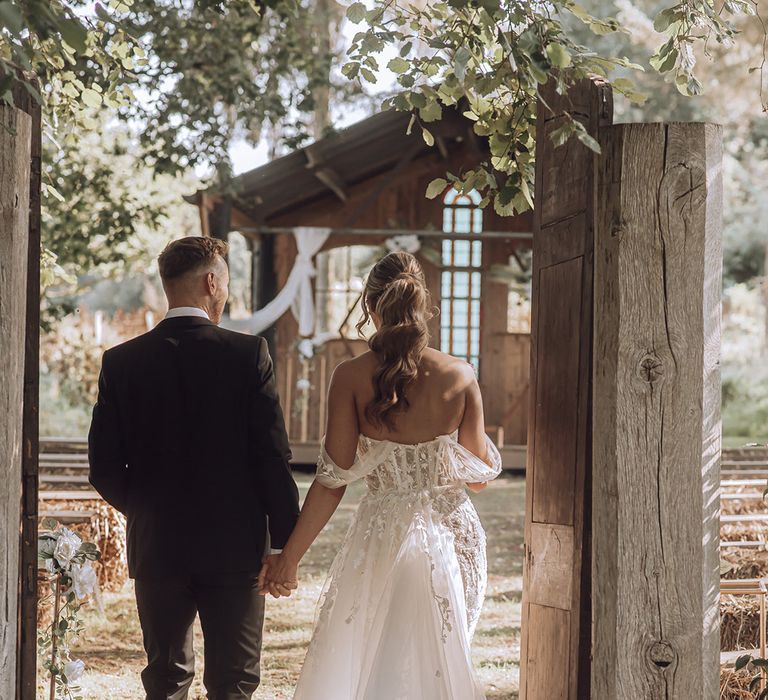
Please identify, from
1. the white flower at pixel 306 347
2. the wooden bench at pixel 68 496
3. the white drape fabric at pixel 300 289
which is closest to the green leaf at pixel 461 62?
the wooden bench at pixel 68 496

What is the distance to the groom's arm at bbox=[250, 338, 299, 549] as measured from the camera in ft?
11.4

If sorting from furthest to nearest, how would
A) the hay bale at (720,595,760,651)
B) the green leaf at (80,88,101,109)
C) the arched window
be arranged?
the arched window < the hay bale at (720,595,760,651) < the green leaf at (80,88,101,109)

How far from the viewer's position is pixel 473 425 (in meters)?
3.52

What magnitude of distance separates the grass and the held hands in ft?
6.86

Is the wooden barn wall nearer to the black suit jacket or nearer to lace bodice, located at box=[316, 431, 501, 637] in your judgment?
lace bodice, located at box=[316, 431, 501, 637]

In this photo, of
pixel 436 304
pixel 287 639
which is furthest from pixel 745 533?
pixel 436 304

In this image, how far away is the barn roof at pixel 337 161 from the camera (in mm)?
13328

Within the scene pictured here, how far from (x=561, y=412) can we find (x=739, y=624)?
2909mm

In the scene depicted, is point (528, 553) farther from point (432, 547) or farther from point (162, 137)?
point (162, 137)

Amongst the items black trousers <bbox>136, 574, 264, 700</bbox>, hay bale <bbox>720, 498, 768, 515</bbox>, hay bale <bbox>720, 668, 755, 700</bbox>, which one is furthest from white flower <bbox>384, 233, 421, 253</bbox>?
black trousers <bbox>136, 574, 264, 700</bbox>

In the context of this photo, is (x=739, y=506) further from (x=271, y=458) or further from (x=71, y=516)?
(x=271, y=458)

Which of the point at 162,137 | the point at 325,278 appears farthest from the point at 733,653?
the point at 325,278

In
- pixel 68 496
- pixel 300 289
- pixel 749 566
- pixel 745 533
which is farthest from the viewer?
pixel 300 289

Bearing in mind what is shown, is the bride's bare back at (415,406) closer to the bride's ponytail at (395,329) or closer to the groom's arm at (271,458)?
the bride's ponytail at (395,329)
